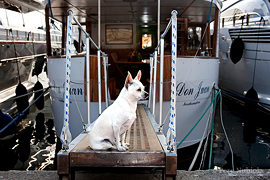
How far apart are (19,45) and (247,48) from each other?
8.66 metres

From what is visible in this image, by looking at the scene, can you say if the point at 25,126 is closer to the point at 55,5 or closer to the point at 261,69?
the point at 55,5

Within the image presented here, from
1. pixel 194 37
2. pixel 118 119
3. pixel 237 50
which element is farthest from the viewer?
pixel 237 50

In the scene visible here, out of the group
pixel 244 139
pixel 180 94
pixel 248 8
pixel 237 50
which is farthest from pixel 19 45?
pixel 248 8

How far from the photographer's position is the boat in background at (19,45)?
31.9 ft

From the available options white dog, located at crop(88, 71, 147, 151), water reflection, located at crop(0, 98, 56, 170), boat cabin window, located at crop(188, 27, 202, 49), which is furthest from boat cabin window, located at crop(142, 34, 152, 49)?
white dog, located at crop(88, 71, 147, 151)

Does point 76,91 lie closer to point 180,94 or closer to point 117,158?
point 180,94

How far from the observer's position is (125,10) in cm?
811

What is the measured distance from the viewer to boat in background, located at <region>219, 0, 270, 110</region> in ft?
30.7

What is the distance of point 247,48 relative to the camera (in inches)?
403

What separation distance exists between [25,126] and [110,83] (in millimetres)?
3356

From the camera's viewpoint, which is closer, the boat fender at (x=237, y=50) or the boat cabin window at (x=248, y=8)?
the boat cabin window at (x=248, y=8)

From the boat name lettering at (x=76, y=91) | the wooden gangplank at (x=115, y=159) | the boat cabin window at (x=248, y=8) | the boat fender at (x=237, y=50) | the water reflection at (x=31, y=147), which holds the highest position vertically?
the boat cabin window at (x=248, y=8)

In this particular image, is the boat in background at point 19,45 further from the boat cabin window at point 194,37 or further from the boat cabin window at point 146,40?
the boat cabin window at point 194,37

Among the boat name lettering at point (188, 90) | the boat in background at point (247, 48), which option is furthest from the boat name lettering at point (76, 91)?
the boat in background at point (247, 48)
